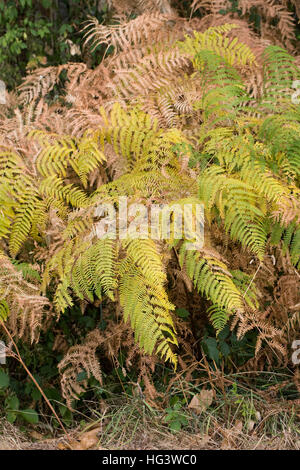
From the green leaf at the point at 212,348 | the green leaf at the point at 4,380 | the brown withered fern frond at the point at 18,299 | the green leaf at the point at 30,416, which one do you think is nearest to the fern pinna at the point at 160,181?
the brown withered fern frond at the point at 18,299

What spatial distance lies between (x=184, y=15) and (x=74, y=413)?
9.16 feet

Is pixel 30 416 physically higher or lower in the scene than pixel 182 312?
lower

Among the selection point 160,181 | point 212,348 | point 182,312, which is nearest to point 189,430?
point 212,348

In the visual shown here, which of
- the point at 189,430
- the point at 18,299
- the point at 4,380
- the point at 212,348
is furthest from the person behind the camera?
the point at 212,348

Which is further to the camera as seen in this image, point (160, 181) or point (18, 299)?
point (160, 181)

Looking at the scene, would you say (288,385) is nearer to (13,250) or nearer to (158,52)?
(13,250)

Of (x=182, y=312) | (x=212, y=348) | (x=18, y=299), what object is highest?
(x=18, y=299)

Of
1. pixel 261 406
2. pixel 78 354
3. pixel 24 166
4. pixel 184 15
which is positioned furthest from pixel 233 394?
pixel 184 15

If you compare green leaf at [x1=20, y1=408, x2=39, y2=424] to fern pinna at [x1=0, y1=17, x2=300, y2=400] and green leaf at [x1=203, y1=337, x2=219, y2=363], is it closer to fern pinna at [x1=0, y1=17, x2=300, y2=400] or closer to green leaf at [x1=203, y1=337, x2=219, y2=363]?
fern pinna at [x1=0, y1=17, x2=300, y2=400]

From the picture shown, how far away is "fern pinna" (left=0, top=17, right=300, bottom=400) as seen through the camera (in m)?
2.32

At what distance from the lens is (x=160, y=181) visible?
8.27 feet

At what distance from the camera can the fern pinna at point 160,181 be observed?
91.4 inches

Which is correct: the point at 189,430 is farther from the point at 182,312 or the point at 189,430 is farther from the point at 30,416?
the point at 30,416

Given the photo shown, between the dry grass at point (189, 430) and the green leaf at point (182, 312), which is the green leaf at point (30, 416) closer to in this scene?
the dry grass at point (189, 430)
